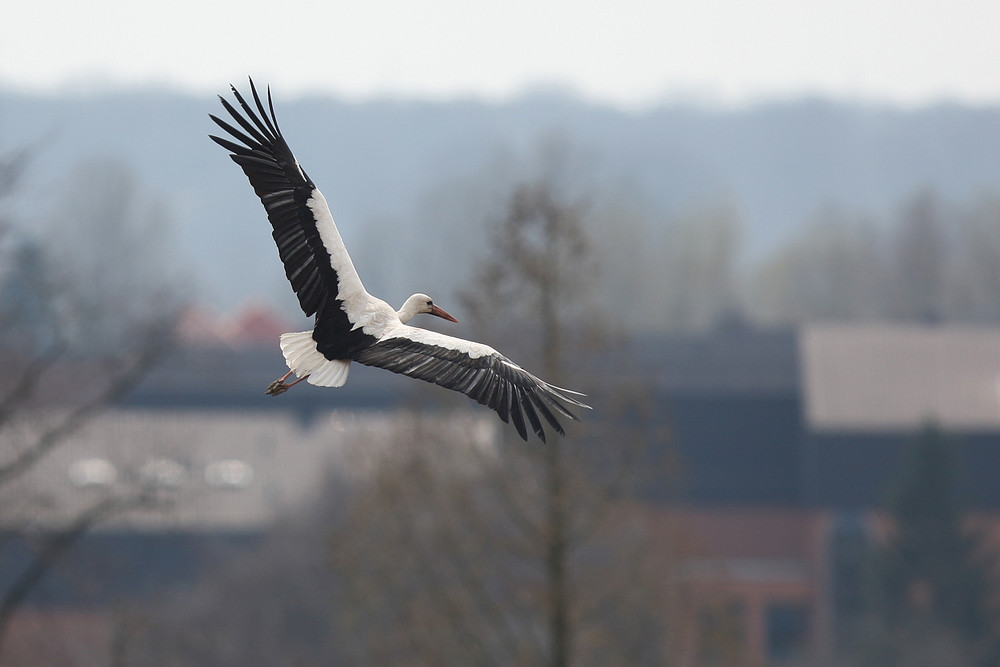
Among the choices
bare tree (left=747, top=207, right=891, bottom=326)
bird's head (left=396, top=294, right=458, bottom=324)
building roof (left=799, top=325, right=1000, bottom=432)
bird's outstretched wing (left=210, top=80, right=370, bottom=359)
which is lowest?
bare tree (left=747, top=207, right=891, bottom=326)

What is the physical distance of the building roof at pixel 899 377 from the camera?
52.6 meters

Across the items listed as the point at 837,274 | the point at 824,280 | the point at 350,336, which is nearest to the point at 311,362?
the point at 350,336

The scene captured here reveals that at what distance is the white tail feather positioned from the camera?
738cm

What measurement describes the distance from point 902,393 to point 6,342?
38.4 m

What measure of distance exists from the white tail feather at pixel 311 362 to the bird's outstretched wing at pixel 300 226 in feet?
0.22

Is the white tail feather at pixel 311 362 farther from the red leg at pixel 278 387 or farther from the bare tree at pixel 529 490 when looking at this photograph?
the bare tree at pixel 529 490

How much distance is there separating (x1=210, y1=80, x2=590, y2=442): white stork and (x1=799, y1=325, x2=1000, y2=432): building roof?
43.6 meters

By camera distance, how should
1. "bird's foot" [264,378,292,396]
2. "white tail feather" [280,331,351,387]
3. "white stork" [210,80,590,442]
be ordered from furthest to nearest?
"white tail feather" [280,331,351,387]
"white stork" [210,80,590,442]
"bird's foot" [264,378,292,396]

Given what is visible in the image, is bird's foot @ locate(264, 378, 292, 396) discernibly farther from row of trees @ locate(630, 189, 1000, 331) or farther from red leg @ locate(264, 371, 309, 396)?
row of trees @ locate(630, 189, 1000, 331)

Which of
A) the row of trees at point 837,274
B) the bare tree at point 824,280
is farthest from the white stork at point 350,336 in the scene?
the bare tree at point 824,280

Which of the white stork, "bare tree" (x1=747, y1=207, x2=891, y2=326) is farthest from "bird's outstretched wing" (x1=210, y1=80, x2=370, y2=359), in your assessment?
"bare tree" (x1=747, y1=207, x2=891, y2=326)

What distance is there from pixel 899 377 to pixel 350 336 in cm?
4981

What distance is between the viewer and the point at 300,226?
7914 mm

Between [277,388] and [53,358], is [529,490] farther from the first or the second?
[277,388]
